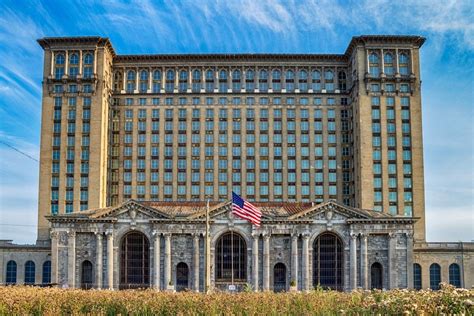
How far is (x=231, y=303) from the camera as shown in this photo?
31188 mm

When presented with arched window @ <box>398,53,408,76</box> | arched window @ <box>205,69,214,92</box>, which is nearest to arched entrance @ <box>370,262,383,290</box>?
arched window @ <box>398,53,408,76</box>

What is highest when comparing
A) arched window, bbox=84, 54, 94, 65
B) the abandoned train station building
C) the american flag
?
arched window, bbox=84, 54, 94, 65

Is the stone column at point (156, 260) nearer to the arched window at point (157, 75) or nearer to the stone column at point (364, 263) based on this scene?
the stone column at point (364, 263)

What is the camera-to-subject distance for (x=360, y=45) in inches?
5079

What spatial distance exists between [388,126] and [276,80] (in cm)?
2604

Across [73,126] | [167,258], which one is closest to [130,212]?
[167,258]

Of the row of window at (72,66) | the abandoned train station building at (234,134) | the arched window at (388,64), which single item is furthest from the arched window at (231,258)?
the arched window at (388,64)

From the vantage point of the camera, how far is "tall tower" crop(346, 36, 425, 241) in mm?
123938

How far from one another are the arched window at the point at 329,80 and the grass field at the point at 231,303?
104584 mm

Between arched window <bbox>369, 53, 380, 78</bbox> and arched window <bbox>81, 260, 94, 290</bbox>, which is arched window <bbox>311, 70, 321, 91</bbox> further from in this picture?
arched window <bbox>81, 260, 94, 290</bbox>

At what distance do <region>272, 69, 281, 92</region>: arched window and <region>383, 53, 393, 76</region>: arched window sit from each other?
22.2 metres

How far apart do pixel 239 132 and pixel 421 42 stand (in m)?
42.5

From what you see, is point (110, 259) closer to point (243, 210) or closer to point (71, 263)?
point (71, 263)

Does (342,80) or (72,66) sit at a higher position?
(72,66)
